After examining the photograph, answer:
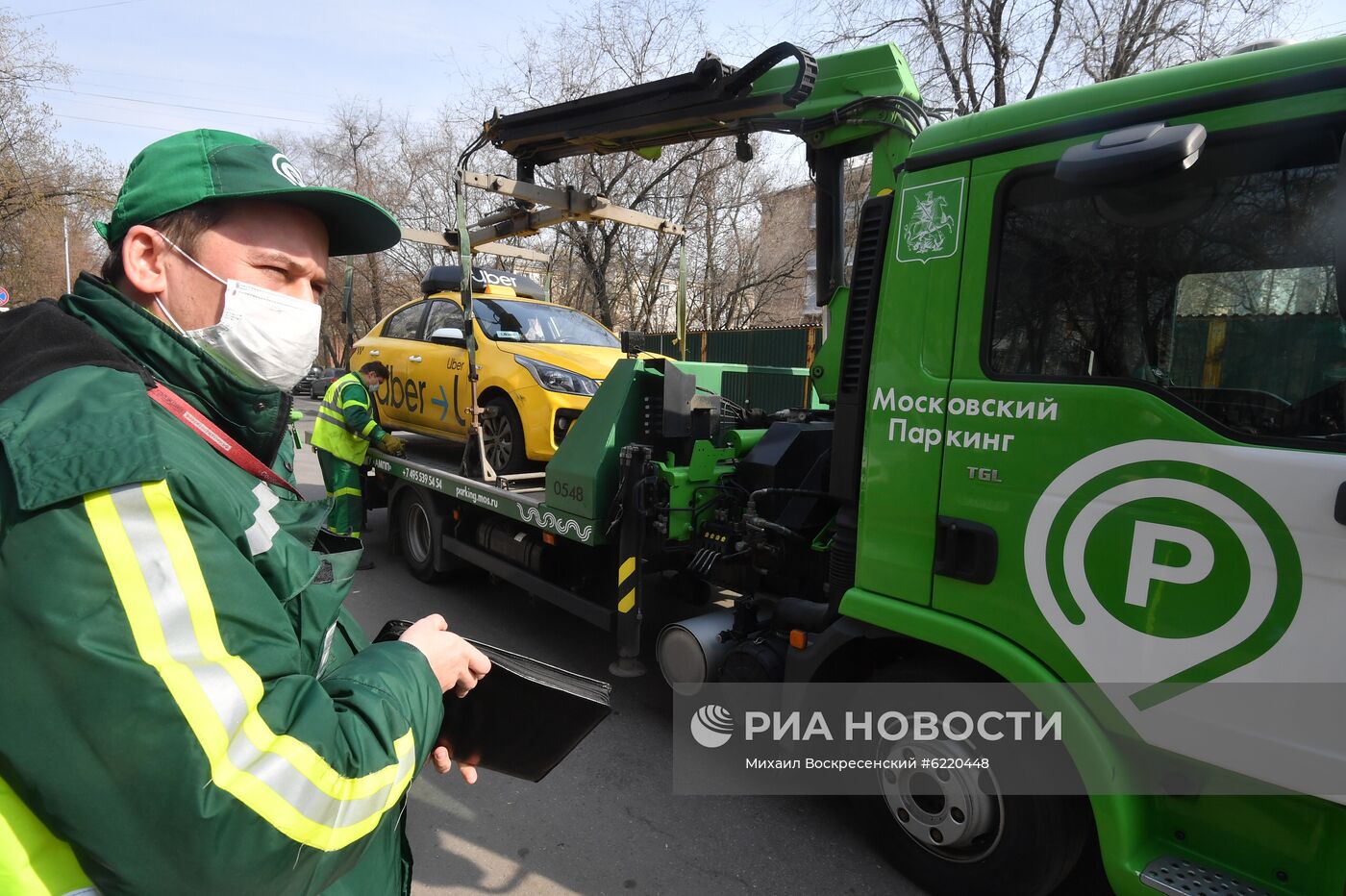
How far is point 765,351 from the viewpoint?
52.2ft

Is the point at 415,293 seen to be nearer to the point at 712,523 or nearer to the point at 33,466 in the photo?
the point at 712,523

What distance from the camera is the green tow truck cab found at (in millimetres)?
1790

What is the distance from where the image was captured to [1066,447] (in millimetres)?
2090

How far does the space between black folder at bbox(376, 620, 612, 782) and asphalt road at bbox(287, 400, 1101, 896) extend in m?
1.56

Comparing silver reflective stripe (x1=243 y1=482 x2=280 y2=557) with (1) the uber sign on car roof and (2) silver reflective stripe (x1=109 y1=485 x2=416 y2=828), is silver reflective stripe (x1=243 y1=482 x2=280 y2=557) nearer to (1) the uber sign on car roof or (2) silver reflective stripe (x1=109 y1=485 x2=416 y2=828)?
(2) silver reflective stripe (x1=109 y1=485 x2=416 y2=828)

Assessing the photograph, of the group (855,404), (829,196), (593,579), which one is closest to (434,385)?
(593,579)

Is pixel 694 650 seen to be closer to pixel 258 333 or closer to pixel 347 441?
pixel 258 333

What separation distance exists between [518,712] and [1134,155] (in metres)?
1.95

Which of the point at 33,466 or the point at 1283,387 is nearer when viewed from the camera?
the point at 33,466

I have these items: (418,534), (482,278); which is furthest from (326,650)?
(482,278)

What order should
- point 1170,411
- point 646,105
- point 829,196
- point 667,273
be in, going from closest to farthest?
point 1170,411, point 829,196, point 646,105, point 667,273

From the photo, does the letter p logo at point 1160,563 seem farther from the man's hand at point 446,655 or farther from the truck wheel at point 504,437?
the truck wheel at point 504,437

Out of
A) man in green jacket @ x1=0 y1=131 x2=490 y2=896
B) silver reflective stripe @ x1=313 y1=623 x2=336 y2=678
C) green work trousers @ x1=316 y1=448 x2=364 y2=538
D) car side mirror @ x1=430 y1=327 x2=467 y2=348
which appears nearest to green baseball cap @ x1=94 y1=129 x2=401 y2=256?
man in green jacket @ x1=0 y1=131 x2=490 y2=896

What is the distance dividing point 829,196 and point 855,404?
1.56 metres
